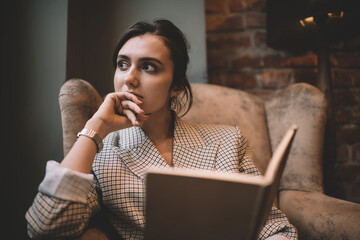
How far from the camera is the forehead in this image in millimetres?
789

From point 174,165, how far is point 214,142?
18 centimetres

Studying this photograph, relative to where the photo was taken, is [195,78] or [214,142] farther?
[195,78]

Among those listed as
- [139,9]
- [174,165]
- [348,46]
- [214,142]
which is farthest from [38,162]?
[348,46]

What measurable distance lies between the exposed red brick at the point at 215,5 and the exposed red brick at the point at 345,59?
760 millimetres

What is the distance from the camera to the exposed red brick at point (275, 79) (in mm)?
1481

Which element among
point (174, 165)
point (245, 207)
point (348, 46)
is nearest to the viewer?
point (245, 207)

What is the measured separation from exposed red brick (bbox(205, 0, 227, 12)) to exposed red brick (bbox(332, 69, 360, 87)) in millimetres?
808

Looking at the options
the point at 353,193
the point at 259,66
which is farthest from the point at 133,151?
the point at 353,193

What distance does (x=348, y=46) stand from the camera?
153 cm

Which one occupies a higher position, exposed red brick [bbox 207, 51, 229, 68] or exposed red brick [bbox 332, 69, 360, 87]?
exposed red brick [bbox 207, 51, 229, 68]

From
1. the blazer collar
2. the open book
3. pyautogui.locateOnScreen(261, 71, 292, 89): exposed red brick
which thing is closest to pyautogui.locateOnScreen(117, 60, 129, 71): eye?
the blazer collar

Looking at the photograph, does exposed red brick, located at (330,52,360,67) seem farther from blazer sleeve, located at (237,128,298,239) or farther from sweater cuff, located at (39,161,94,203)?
sweater cuff, located at (39,161,94,203)

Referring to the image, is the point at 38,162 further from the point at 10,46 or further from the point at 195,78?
the point at 195,78

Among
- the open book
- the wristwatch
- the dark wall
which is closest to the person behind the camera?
the open book
